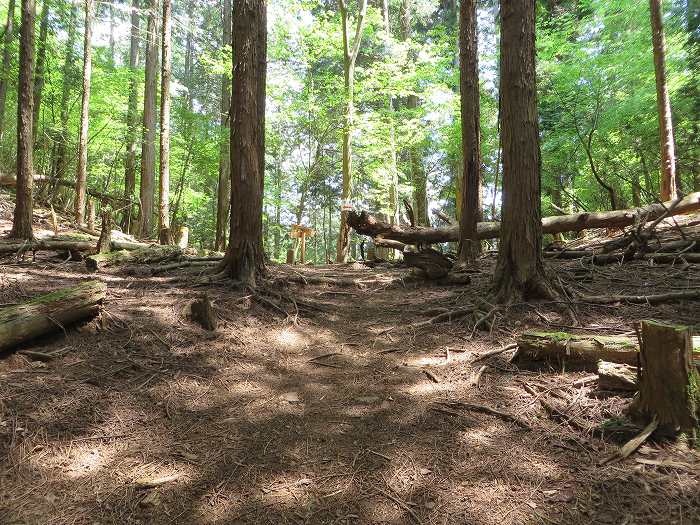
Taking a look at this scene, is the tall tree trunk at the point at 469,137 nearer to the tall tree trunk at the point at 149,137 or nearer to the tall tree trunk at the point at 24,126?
the tall tree trunk at the point at 24,126

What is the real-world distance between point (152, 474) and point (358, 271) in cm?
753

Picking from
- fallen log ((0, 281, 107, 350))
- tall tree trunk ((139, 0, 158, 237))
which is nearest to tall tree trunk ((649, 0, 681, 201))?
fallen log ((0, 281, 107, 350))

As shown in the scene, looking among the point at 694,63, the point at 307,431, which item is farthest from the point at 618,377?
the point at 694,63

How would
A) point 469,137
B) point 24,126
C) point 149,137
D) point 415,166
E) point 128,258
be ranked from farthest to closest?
1. point 415,166
2. point 149,137
3. point 128,258
4. point 24,126
5. point 469,137

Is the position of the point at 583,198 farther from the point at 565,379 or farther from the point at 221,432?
the point at 221,432

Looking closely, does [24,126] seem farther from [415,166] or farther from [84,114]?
[415,166]

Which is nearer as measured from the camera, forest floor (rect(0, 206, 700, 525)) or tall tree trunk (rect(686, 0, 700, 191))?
forest floor (rect(0, 206, 700, 525))

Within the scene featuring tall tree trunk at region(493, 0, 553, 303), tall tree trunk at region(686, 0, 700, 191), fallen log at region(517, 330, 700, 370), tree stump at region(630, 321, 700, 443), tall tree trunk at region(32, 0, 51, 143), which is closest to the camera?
tree stump at region(630, 321, 700, 443)

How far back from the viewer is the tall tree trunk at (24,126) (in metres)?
8.13

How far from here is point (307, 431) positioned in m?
3.01

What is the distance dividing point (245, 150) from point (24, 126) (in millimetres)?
5502

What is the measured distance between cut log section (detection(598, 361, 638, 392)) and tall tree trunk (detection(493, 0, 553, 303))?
6.36ft

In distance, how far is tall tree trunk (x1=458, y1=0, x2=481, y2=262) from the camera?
7.76 m

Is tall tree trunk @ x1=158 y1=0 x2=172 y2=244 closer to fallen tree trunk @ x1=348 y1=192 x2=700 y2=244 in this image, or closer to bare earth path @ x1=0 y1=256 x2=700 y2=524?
fallen tree trunk @ x1=348 y1=192 x2=700 y2=244
